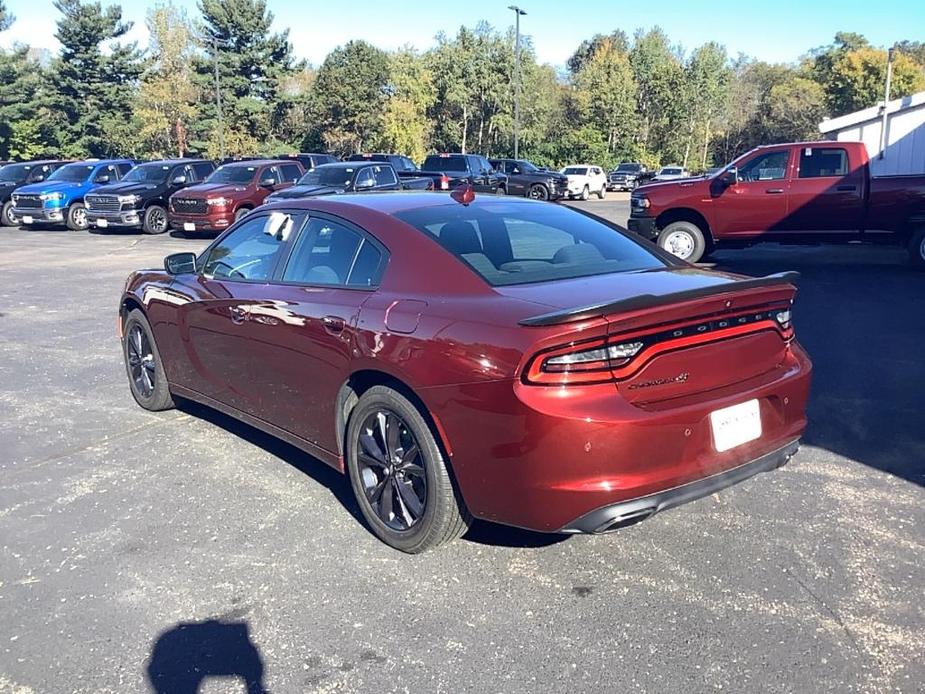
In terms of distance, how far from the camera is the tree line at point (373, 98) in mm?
48750

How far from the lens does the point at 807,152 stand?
13.0 m

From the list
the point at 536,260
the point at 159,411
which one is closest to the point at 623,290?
the point at 536,260

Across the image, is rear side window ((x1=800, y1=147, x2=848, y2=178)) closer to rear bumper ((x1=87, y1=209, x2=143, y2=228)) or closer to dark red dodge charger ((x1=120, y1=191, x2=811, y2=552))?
dark red dodge charger ((x1=120, y1=191, x2=811, y2=552))

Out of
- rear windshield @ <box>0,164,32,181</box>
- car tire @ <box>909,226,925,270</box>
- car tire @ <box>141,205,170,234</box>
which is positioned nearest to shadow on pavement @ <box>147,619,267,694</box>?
car tire @ <box>909,226,925,270</box>

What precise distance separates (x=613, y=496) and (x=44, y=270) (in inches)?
560

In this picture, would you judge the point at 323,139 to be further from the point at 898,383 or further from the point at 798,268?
the point at 898,383

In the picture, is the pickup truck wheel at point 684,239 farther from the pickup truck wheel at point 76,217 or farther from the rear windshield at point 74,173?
the rear windshield at point 74,173

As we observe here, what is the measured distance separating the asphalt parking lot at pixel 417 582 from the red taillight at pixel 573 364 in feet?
3.07

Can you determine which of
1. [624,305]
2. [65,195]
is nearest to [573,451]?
[624,305]

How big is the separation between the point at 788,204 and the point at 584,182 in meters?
25.6

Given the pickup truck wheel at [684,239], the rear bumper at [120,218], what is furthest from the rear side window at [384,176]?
the pickup truck wheel at [684,239]

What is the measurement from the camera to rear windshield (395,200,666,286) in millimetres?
3930

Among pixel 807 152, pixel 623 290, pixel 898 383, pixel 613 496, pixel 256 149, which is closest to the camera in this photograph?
pixel 613 496

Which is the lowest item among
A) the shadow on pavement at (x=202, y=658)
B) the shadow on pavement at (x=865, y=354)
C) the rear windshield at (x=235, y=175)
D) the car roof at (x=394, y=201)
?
the shadow on pavement at (x=202, y=658)
